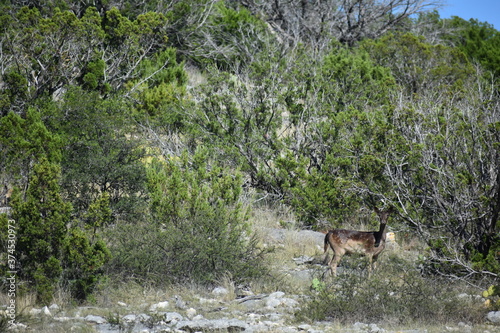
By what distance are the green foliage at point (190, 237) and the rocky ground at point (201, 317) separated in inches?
14.6

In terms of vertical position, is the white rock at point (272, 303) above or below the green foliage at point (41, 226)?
below

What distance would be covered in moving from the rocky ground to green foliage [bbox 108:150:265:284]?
372mm

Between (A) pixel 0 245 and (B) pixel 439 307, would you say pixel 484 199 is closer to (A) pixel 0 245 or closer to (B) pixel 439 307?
(B) pixel 439 307

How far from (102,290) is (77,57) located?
709cm

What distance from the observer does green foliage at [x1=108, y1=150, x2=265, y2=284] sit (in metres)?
7.61

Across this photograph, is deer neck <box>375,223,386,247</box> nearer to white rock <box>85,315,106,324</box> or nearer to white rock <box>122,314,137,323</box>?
white rock <box>122,314,137,323</box>

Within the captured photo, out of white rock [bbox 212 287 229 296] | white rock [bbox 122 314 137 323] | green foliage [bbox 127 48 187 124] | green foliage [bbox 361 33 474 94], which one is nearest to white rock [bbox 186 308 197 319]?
white rock [bbox 122 314 137 323]

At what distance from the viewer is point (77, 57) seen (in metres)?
12.9

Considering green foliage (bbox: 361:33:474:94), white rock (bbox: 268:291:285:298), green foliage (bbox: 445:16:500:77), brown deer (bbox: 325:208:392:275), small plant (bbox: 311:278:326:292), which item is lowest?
white rock (bbox: 268:291:285:298)

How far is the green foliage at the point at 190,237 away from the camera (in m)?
7.61

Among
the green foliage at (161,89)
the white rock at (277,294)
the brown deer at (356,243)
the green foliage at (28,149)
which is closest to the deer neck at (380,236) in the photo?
the brown deer at (356,243)

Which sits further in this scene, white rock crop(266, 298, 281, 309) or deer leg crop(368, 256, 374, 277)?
deer leg crop(368, 256, 374, 277)

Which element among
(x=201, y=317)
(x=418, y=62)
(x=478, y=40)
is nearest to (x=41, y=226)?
(x=201, y=317)

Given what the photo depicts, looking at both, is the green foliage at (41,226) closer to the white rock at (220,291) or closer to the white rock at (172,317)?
the white rock at (172,317)
